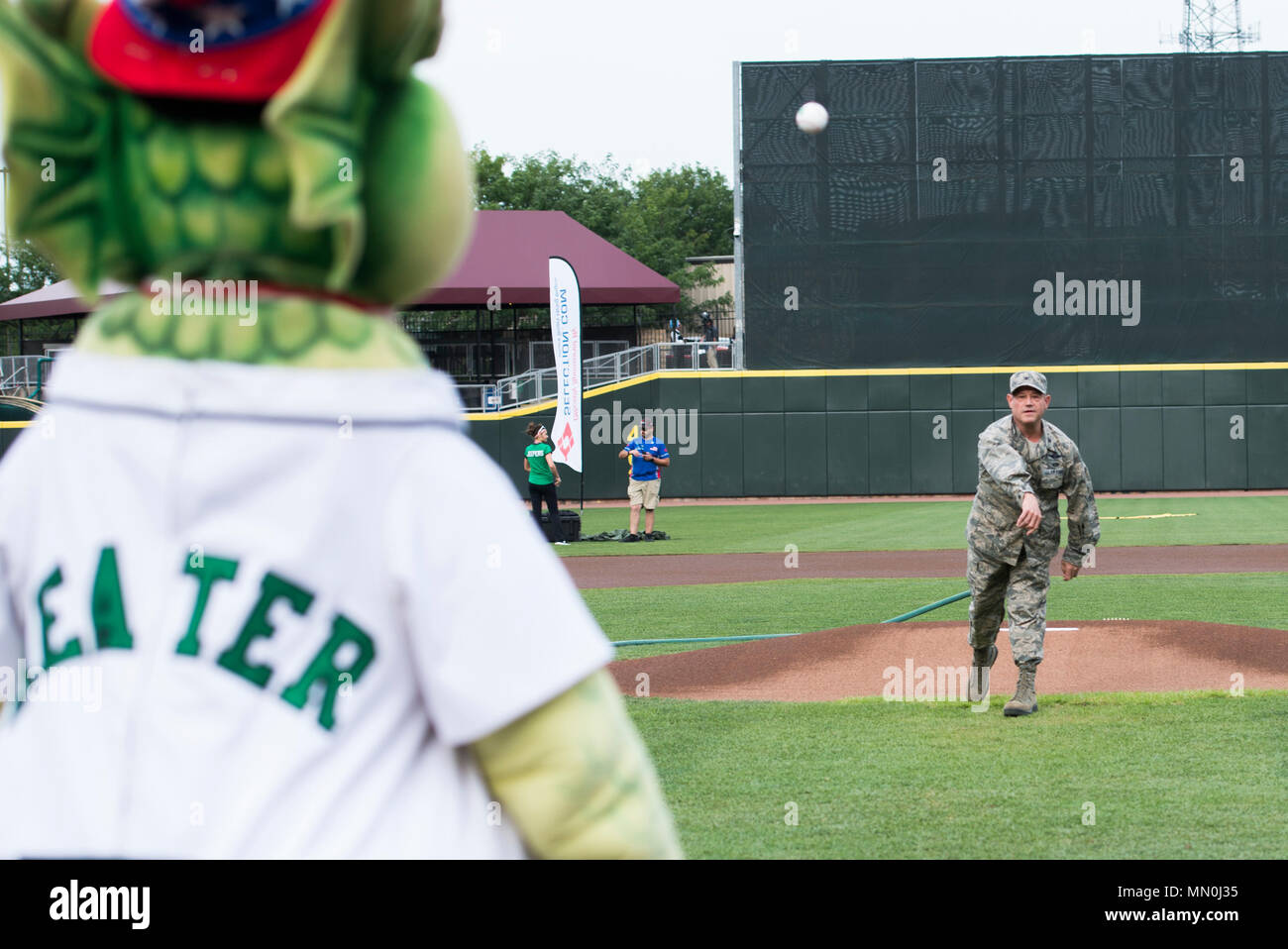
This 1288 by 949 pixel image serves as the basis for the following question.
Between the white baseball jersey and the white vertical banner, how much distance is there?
2041 centimetres

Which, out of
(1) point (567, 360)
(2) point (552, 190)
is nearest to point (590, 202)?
(2) point (552, 190)

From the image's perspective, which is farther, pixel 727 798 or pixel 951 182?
pixel 951 182

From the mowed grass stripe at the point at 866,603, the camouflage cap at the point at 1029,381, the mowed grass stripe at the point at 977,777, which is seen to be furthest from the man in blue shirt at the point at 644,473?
the camouflage cap at the point at 1029,381

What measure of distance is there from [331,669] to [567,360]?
67.9 feet

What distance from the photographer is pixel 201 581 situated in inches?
59.3

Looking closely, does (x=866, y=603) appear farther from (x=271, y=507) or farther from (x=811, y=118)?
(x=811, y=118)

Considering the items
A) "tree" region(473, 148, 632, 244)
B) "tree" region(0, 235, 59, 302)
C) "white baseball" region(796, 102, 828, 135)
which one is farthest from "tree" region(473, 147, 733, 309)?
"white baseball" region(796, 102, 828, 135)

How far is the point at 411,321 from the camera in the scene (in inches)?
1763

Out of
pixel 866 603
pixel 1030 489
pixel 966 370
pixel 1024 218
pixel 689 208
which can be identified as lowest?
pixel 866 603

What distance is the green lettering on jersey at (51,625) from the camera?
1.56 metres
